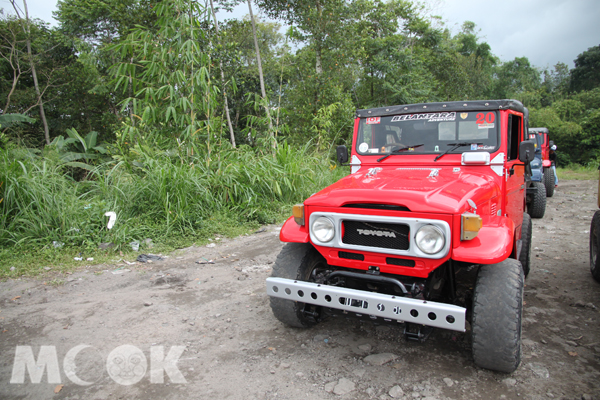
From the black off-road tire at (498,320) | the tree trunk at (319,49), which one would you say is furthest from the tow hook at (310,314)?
the tree trunk at (319,49)

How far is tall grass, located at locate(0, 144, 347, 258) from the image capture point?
535 centimetres

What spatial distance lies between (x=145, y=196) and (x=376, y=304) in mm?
4912

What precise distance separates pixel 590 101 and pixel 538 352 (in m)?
29.2

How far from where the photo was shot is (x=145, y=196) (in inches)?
244

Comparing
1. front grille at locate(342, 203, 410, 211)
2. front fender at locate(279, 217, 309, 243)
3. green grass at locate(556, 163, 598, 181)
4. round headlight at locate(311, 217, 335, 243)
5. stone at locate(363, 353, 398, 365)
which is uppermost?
front grille at locate(342, 203, 410, 211)

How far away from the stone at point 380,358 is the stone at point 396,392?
0.31 meters

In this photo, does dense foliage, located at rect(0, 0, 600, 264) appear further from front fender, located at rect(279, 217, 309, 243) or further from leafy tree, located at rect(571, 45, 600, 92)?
leafy tree, located at rect(571, 45, 600, 92)

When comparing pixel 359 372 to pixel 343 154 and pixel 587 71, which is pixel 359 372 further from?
pixel 587 71

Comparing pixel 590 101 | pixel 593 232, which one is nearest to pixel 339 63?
pixel 593 232

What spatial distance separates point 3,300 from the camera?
3.98 m

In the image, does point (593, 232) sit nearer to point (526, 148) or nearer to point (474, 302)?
point (526, 148)

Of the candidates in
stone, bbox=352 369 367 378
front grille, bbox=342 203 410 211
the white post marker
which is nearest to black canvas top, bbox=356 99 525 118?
front grille, bbox=342 203 410 211

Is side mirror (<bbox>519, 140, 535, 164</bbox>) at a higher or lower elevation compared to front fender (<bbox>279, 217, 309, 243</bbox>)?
higher

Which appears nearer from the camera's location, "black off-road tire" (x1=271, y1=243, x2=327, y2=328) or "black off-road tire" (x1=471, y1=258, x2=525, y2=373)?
"black off-road tire" (x1=471, y1=258, x2=525, y2=373)
